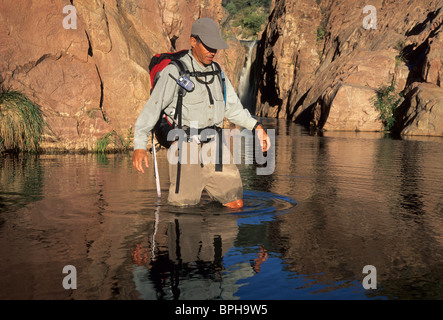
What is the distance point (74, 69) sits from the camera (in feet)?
47.0

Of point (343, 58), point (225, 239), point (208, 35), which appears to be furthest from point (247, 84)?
point (225, 239)

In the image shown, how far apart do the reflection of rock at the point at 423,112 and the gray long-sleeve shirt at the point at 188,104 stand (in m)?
17.4

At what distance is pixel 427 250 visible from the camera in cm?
482

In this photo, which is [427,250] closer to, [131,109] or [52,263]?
[52,263]

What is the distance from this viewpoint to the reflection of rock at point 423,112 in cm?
2216

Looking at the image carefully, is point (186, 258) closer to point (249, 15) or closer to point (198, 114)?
point (198, 114)

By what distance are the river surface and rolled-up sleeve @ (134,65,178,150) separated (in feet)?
2.92

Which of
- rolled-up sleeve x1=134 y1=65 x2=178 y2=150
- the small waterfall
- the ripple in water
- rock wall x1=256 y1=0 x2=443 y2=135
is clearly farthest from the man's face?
the small waterfall

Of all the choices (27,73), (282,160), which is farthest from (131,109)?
(282,160)

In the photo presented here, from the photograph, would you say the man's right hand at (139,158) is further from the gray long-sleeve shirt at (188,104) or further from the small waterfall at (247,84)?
the small waterfall at (247,84)

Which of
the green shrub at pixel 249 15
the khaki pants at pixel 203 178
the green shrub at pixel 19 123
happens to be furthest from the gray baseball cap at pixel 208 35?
the green shrub at pixel 249 15

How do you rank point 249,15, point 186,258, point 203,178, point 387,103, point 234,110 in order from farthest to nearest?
1. point 249,15
2. point 387,103
3. point 234,110
4. point 203,178
5. point 186,258

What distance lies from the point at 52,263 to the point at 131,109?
37.8 feet

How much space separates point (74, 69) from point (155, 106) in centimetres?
918
